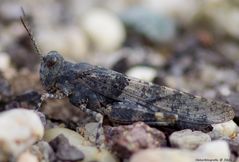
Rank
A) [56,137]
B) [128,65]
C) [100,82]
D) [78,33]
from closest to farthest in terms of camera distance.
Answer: [56,137]
[100,82]
[128,65]
[78,33]

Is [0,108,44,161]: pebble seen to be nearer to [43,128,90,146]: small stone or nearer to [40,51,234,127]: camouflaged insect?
[43,128,90,146]: small stone

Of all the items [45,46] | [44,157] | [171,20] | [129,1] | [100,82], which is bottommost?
[44,157]

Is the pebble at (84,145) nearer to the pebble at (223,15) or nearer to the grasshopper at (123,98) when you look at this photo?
the grasshopper at (123,98)

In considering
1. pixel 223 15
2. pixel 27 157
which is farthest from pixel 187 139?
pixel 223 15

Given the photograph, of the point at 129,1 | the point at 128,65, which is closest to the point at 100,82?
the point at 128,65

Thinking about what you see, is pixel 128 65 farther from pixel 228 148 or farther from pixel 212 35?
pixel 228 148

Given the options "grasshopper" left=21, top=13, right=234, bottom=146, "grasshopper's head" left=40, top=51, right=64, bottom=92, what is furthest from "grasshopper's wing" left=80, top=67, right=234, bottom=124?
"grasshopper's head" left=40, top=51, right=64, bottom=92

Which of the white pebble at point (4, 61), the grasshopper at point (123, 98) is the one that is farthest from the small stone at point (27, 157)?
the white pebble at point (4, 61)

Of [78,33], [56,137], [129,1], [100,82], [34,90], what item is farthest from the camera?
[129,1]
